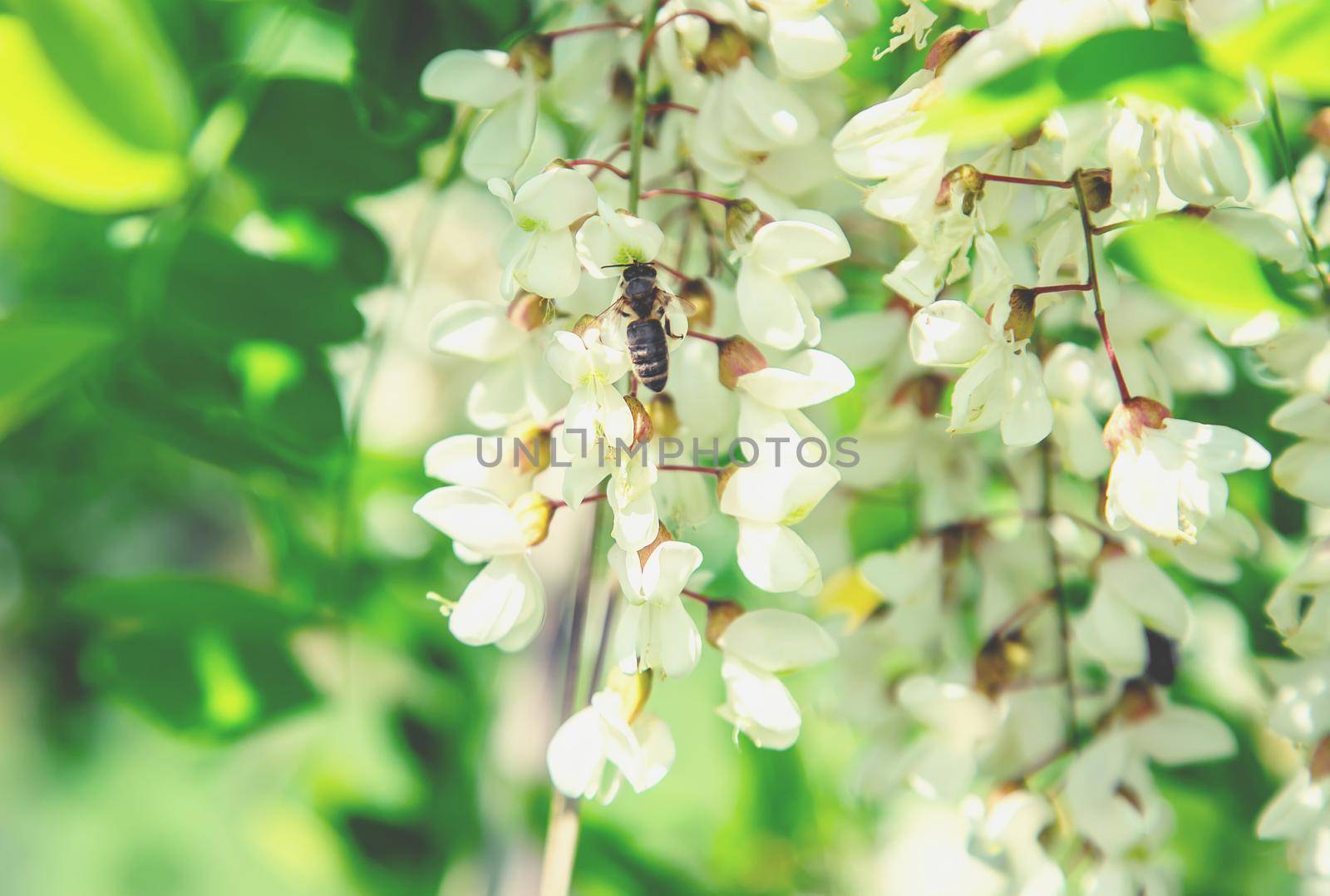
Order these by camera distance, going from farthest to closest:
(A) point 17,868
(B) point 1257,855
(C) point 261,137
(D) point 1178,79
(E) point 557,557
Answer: (A) point 17,868
(E) point 557,557
(B) point 1257,855
(C) point 261,137
(D) point 1178,79

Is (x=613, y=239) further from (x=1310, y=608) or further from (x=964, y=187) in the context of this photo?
(x=1310, y=608)

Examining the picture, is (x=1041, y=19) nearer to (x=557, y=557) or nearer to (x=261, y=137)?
(x=261, y=137)

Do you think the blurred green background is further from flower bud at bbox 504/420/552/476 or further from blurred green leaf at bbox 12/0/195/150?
flower bud at bbox 504/420/552/476

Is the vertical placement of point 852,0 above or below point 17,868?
above

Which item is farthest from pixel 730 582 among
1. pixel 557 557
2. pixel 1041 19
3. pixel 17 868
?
pixel 17 868

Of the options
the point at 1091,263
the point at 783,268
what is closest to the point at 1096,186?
the point at 1091,263

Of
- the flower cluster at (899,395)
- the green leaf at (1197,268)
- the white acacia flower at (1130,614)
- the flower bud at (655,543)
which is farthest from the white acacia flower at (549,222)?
the white acacia flower at (1130,614)
